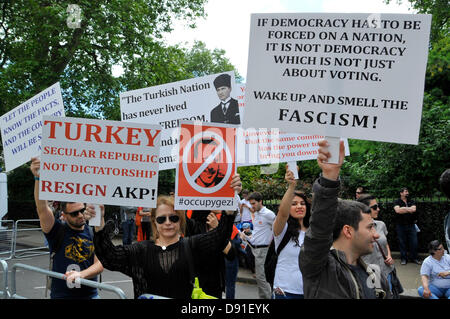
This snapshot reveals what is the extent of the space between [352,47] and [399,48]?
0.28 metres

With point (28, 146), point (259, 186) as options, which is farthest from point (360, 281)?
point (259, 186)

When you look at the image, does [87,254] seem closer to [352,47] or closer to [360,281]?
[360,281]

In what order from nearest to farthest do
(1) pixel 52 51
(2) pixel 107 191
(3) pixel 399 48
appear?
(3) pixel 399 48, (2) pixel 107 191, (1) pixel 52 51

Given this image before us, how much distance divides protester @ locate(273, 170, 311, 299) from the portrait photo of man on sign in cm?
61

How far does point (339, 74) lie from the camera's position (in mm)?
3018

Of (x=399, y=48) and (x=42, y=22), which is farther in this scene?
(x=42, y=22)

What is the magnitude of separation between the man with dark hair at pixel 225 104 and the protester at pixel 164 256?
116 inches

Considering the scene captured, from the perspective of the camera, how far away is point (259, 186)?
16234 mm

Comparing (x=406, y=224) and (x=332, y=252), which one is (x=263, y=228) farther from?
(x=332, y=252)

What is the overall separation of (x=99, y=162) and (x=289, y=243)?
74.7 inches

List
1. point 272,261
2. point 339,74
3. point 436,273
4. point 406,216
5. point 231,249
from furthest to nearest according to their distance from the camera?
point 406,216, point 436,273, point 231,249, point 272,261, point 339,74

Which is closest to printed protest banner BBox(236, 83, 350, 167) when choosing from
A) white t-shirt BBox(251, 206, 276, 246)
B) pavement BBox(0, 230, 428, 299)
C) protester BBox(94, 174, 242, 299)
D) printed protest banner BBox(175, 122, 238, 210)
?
printed protest banner BBox(175, 122, 238, 210)

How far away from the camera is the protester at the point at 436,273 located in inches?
265

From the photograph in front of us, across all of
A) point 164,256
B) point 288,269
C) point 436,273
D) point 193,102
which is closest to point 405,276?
point 436,273
